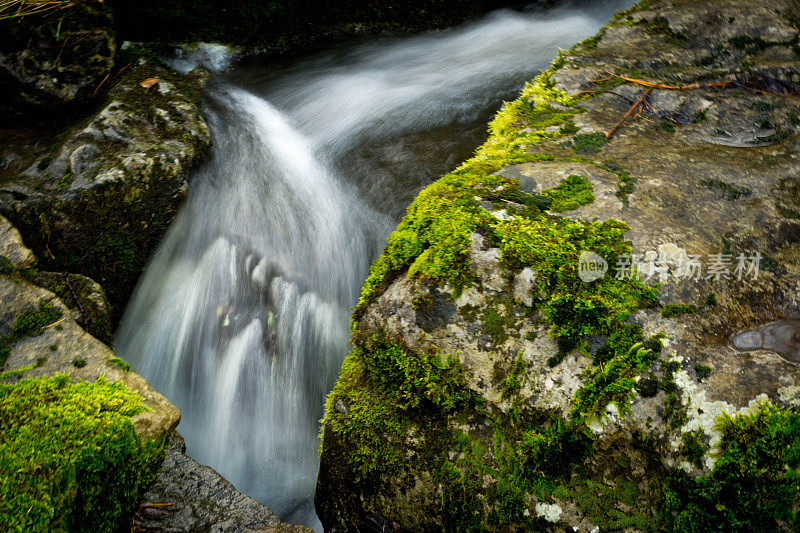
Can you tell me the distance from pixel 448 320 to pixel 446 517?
1034 millimetres

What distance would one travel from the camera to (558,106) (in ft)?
13.0

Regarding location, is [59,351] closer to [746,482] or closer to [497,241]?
[497,241]

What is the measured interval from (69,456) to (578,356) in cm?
252

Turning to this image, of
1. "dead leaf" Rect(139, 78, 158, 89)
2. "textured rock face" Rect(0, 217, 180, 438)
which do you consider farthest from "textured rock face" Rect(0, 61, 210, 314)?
"textured rock face" Rect(0, 217, 180, 438)

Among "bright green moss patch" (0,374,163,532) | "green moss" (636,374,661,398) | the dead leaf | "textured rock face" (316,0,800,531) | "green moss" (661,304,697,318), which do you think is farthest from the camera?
the dead leaf

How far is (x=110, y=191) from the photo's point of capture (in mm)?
4336

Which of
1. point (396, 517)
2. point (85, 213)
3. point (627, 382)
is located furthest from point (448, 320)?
point (85, 213)

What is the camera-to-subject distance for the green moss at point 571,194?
2.80 metres

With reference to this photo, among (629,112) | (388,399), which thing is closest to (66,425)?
(388,399)

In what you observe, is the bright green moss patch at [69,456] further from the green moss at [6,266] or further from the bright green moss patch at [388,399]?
the green moss at [6,266]

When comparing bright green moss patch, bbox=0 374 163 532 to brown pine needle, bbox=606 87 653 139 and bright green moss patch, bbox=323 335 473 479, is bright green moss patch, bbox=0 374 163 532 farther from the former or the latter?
brown pine needle, bbox=606 87 653 139

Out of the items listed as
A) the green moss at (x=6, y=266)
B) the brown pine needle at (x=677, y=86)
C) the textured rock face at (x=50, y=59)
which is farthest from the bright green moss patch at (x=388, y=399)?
the textured rock face at (x=50, y=59)

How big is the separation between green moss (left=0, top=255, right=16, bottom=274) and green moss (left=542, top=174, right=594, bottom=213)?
401 cm

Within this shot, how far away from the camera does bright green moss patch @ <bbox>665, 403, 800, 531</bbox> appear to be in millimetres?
1749
